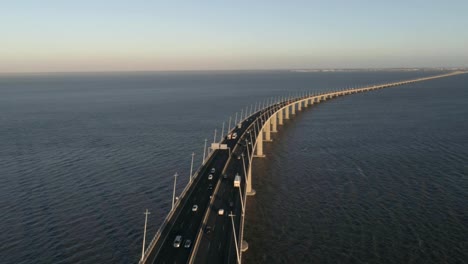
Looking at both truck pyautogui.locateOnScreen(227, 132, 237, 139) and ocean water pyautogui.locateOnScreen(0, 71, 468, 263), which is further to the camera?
truck pyautogui.locateOnScreen(227, 132, 237, 139)

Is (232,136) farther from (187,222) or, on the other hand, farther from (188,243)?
(188,243)

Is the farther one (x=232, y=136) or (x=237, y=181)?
(x=232, y=136)

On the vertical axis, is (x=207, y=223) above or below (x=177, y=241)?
below

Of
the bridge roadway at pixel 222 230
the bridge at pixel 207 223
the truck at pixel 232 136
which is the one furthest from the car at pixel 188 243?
the truck at pixel 232 136

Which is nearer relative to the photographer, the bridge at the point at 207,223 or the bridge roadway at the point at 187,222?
the bridge roadway at the point at 187,222

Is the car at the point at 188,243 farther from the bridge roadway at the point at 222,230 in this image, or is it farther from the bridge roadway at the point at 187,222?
the bridge roadway at the point at 222,230

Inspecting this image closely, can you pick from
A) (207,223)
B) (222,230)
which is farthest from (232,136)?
(222,230)

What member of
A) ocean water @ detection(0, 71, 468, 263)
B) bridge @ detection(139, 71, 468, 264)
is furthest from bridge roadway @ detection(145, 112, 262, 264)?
ocean water @ detection(0, 71, 468, 263)

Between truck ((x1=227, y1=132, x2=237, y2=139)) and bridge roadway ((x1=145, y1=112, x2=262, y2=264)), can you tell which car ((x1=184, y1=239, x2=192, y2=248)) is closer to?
bridge roadway ((x1=145, y1=112, x2=262, y2=264))

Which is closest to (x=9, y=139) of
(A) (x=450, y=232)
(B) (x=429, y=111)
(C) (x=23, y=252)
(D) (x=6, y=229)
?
(D) (x=6, y=229)
